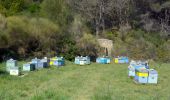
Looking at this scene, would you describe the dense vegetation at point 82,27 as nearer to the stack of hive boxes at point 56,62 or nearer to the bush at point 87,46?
the bush at point 87,46

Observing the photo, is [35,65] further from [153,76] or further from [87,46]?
[87,46]

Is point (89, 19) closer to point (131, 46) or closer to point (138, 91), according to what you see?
point (131, 46)

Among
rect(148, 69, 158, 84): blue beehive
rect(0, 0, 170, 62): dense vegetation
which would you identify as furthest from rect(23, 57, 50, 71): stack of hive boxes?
rect(148, 69, 158, 84): blue beehive

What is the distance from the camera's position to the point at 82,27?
2909 centimetres

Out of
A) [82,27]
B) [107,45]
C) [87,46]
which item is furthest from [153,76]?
[82,27]

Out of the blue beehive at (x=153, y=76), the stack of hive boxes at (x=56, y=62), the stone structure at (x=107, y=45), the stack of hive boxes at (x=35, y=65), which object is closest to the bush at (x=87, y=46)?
the stone structure at (x=107, y=45)

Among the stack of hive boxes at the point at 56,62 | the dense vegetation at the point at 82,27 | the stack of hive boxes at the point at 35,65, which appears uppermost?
the dense vegetation at the point at 82,27

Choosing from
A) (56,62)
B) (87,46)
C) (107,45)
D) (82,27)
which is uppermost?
(82,27)

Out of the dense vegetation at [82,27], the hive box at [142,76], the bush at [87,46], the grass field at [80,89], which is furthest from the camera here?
the bush at [87,46]

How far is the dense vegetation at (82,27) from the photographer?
922 inches

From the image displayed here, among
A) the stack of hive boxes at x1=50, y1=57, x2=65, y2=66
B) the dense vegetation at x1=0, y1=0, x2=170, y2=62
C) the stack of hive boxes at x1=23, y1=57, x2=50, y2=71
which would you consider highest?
the dense vegetation at x1=0, y1=0, x2=170, y2=62

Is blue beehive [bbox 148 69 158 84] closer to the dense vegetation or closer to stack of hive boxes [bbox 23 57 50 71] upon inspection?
stack of hive boxes [bbox 23 57 50 71]

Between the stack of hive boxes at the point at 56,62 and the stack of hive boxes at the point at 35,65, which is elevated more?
the stack of hive boxes at the point at 35,65

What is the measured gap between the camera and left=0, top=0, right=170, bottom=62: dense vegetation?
76.8ft
